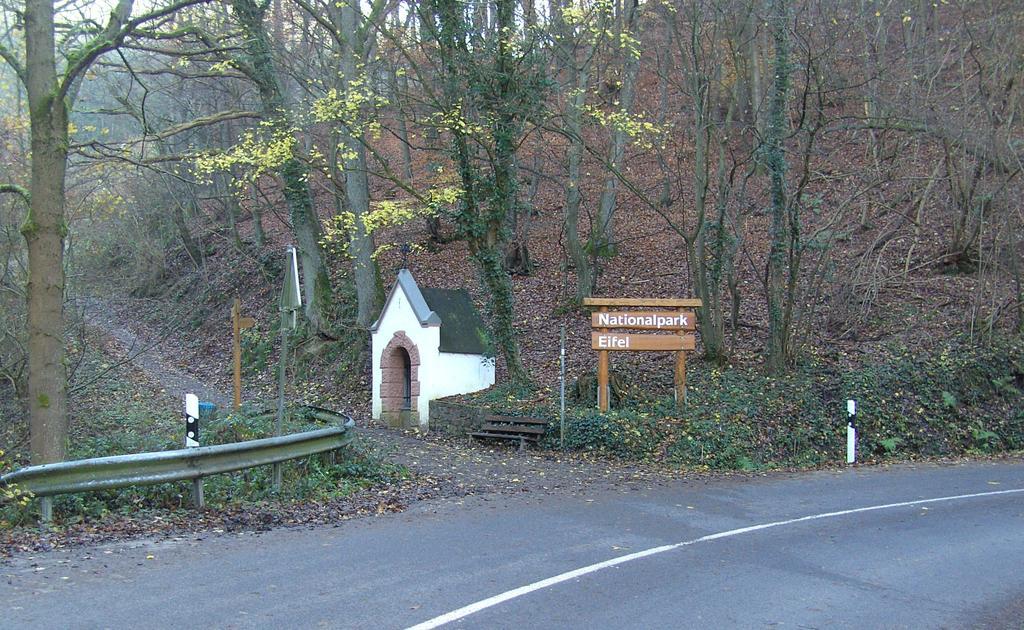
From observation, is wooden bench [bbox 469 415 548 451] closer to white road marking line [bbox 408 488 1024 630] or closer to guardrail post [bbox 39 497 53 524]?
white road marking line [bbox 408 488 1024 630]

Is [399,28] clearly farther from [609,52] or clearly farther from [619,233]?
[619,233]

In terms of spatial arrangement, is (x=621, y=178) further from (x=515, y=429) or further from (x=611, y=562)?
(x=611, y=562)

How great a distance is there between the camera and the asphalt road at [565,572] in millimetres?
6258

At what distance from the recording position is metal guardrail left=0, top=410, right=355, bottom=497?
8406 mm

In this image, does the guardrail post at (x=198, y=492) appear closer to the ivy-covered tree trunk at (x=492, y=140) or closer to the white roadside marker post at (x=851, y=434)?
the ivy-covered tree trunk at (x=492, y=140)

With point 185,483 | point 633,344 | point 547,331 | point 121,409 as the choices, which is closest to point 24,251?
point 121,409

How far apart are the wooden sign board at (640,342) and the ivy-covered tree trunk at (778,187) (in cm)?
224

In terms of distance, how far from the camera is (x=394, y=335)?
20.3 metres

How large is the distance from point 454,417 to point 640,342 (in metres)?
4.38

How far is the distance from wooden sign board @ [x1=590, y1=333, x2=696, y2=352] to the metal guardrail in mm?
7015


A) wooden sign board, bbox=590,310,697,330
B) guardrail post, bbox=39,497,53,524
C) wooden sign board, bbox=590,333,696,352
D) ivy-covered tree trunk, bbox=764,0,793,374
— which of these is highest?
ivy-covered tree trunk, bbox=764,0,793,374

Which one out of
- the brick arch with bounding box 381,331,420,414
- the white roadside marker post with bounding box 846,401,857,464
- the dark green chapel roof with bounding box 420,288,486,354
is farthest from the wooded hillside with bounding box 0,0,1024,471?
the brick arch with bounding box 381,331,420,414

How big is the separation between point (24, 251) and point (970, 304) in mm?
19283

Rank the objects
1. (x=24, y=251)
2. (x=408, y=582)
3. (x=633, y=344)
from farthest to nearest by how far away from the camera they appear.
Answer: (x=633, y=344) < (x=24, y=251) < (x=408, y=582)
